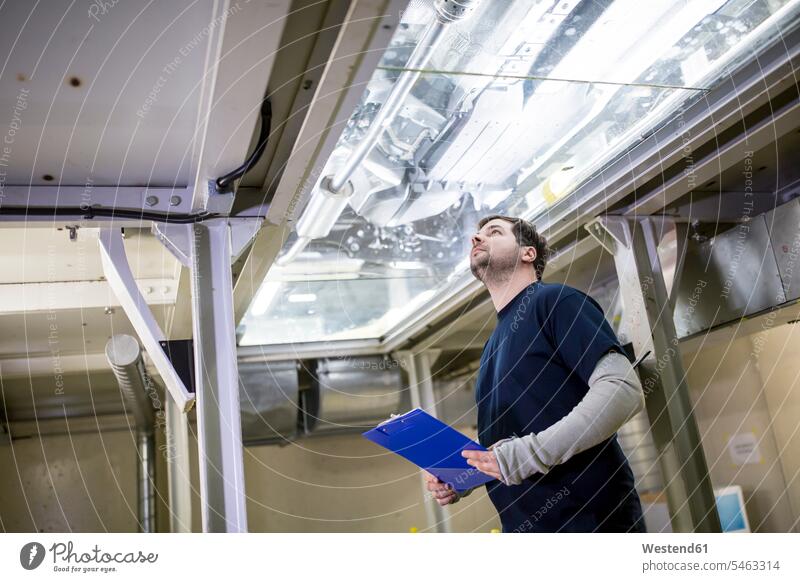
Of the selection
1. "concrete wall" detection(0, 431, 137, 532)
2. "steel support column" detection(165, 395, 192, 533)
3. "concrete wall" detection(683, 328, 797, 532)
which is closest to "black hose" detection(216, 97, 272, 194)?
"concrete wall" detection(683, 328, 797, 532)

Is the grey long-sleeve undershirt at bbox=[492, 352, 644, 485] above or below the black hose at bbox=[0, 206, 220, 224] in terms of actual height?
below

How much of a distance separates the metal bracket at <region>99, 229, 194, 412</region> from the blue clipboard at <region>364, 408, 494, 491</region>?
1.57ft

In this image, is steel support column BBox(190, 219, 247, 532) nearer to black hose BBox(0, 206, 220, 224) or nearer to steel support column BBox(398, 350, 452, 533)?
black hose BBox(0, 206, 220, 224)

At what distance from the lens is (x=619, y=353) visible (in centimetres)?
128

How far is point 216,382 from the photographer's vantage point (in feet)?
4.84

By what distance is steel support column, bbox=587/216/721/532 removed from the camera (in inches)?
84.5

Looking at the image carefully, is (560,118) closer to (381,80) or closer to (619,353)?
(381,80)

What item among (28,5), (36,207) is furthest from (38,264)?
(28,5)

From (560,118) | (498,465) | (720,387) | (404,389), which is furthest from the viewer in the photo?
(404,389)

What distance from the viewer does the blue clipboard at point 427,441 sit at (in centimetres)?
110

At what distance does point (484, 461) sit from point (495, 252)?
0.64 metres

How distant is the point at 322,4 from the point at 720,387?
3249 millimetres

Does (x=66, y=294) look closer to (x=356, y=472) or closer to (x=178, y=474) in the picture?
(x=178, y=474)

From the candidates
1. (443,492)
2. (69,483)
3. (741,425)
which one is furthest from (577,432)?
(69,483)
